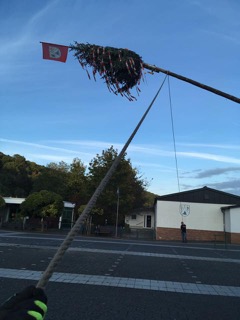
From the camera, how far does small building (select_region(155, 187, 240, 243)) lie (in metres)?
34.2

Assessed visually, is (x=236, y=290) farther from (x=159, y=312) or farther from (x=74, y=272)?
(x=74, y=272)

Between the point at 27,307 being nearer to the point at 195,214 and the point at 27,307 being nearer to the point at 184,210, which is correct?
the point at 184,210

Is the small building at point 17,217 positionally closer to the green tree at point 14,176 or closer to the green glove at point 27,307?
the green tree at point 14,176

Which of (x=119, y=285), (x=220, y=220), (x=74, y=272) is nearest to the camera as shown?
(x=119, y=285)

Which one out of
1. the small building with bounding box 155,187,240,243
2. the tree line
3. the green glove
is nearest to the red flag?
the green glove

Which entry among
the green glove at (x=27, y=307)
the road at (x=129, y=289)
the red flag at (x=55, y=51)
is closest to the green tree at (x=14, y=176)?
the road at (x=129, y=289)

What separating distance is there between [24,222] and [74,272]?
27189 mm

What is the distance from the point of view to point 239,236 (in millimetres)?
30688

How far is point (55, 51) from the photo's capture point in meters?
6.83

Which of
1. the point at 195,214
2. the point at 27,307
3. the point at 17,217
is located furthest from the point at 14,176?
the point at 27,307

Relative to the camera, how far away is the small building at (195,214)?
34.2 meters

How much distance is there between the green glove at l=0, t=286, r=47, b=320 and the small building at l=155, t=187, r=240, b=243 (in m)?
33.4

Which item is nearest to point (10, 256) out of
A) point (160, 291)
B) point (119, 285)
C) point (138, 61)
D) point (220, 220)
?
point (119, 285)

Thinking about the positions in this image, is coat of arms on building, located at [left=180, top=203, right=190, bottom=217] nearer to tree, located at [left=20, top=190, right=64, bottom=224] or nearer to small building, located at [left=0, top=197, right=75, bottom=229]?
tree, located at [left=20, top=190, right=64, bottom=224]
